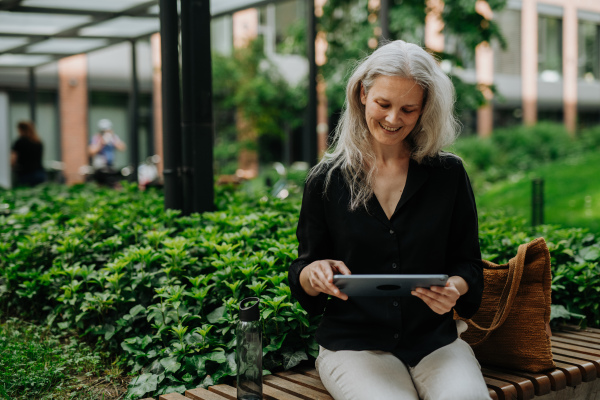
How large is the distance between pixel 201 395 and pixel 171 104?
3478mm

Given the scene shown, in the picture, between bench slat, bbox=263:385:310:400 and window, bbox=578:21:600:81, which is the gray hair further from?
window, bbox=578:21:600:81

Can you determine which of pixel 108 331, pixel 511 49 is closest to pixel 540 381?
pixel 108 331

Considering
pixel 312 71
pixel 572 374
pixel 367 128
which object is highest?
pixel 312 71

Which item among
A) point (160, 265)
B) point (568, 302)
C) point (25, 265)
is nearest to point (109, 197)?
point (25, 265)

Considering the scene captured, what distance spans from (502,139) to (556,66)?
10702mm

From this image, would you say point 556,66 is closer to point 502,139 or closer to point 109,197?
point 502,139

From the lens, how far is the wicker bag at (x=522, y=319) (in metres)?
3.16

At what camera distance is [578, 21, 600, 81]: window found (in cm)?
3484

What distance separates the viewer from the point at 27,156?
1212 cm

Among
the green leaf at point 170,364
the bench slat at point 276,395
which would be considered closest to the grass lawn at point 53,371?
the green leaf at point 170,364

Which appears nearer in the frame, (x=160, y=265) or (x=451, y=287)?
(x=451, y=287)

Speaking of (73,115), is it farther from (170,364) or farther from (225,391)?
(225,391)

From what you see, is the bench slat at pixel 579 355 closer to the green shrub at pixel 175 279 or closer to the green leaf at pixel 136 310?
the green shrub at pixel 175 279

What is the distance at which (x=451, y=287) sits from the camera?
2.52m
